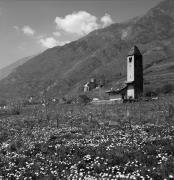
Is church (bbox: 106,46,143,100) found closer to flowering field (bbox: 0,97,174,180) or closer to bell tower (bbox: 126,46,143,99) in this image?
bell tower (bbox: 126,46,143,99)

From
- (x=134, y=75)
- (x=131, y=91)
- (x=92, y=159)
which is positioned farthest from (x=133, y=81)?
(x=92, y=159)

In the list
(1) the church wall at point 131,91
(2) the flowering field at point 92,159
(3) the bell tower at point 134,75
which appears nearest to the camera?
(2) the flowering field at point 92,159

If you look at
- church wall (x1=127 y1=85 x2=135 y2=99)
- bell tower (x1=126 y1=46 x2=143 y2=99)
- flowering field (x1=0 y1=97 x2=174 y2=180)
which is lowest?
flowering field (x1=0 y1=97 x2=174 y2=180)

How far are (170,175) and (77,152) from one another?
5.99m

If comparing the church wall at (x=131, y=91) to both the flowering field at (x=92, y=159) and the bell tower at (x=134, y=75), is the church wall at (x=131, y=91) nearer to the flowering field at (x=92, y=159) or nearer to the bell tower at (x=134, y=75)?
the bell tower at (x=134, y=75)

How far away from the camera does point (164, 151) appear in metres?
13.5

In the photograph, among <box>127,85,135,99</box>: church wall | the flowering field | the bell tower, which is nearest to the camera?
the flowering field

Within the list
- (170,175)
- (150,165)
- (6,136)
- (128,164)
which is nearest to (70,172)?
(128,164)

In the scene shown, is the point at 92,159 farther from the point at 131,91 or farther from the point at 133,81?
the point at 133,81

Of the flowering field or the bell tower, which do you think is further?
the bell tower

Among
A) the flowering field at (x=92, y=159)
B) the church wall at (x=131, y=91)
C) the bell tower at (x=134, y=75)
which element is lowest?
the flowering field at (x=92, y=159)

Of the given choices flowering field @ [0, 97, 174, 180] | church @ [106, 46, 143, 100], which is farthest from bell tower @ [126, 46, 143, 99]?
flowering field @ [0, 97, 174, 180]

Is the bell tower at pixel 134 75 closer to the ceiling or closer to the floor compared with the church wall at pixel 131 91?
closer to the ceiling

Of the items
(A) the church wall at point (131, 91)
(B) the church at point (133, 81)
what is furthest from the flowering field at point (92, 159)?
(B) the church at point (133, 81)
